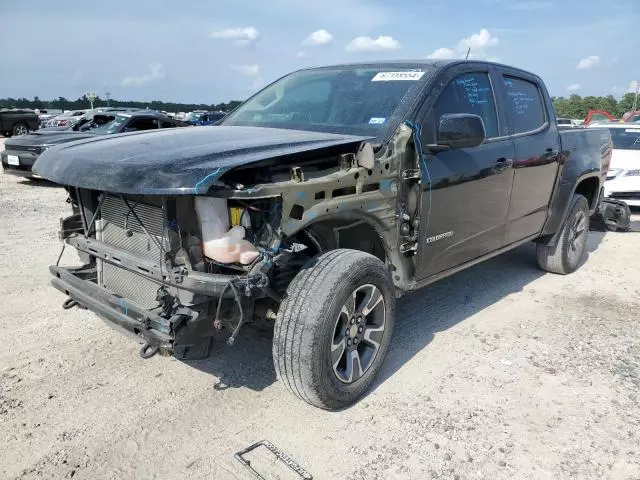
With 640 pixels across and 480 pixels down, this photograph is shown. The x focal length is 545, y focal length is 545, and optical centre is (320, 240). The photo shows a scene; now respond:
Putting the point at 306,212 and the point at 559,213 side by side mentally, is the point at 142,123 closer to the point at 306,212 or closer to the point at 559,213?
the point at 559,213

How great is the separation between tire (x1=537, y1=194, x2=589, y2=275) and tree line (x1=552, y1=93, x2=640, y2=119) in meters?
30.4

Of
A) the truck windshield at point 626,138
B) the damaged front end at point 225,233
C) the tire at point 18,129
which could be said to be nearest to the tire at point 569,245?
the damaged front end at point 225,233

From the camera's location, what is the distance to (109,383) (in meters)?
3.24

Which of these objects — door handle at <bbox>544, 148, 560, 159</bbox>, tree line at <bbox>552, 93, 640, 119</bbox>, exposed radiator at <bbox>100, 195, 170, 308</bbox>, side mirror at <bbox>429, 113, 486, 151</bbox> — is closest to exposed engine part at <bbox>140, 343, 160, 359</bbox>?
exposed radiator at <bbox>100, 195, 170, 308</bbox>

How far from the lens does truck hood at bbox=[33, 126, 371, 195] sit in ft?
7.88

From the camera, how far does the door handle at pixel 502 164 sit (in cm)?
401

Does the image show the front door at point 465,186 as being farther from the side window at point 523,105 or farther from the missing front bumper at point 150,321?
the missing front bumper at point 150,321

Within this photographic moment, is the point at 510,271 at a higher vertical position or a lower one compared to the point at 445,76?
lower

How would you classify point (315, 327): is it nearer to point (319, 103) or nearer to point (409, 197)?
point (409, 197)

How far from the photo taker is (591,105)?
3553 cm

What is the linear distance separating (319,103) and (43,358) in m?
2.52

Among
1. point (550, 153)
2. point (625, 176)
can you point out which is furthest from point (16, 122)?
point (550, 153)

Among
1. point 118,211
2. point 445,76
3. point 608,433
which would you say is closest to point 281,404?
point 118,211

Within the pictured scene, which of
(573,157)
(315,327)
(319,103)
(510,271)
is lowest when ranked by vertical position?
(510,271)
